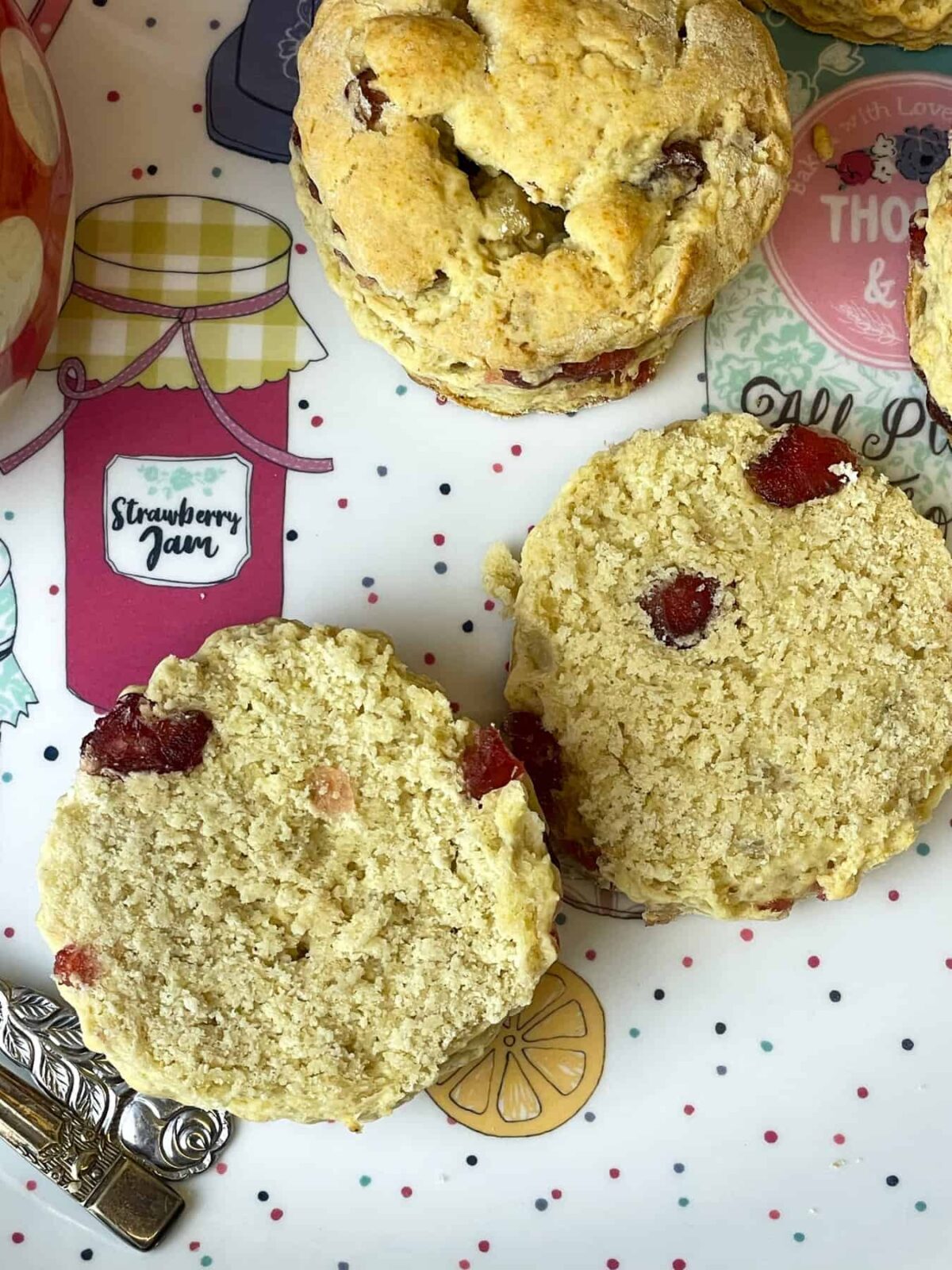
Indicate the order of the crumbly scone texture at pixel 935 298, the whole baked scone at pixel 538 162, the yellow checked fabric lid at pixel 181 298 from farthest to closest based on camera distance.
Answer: the yellow checked fabric lid at pixel 181 298, the crumbly scone texture at pixel 935 298, the whole baked scone at pixel 538 162

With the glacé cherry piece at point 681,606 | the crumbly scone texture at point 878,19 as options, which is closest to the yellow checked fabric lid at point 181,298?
the glacé cherry piece at point 681,606

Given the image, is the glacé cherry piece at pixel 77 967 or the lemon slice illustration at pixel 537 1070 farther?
the lemon slice illustration at pixel 537 1070

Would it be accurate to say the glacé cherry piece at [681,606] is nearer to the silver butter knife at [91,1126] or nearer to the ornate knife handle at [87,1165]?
the silver butter knife at [91,1126]

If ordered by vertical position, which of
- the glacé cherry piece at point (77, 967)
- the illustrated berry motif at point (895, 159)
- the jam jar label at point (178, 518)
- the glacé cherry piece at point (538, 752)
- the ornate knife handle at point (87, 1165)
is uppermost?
the illustrated berry motif at point (895, 159)

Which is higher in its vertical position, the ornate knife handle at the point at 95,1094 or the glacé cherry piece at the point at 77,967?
the glacé cherry piece at the point at 77,967

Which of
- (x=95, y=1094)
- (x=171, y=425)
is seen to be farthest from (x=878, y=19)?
(x=95, y=1094)

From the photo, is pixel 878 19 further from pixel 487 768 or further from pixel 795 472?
pixel 487 768
